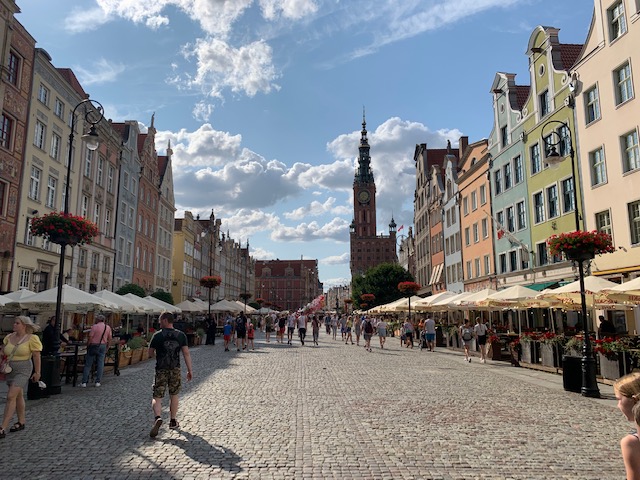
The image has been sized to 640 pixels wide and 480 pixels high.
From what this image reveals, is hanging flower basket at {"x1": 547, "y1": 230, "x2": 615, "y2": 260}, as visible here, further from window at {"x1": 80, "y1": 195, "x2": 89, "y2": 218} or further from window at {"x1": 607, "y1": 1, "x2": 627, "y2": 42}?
window at {"x1": 80, "y1": 195, "x2": 89, "y2": 218}

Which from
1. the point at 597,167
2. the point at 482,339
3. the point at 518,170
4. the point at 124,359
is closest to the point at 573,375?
the point at 482,339

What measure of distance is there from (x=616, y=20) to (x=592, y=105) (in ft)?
12.0

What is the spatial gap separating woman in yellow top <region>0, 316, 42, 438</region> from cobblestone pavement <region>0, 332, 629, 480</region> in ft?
1.29

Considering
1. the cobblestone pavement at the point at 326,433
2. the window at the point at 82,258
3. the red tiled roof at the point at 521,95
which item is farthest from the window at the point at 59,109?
the red tiled roof at the point at 521,95

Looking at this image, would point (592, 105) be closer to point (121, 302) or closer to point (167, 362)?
point (121, 302)

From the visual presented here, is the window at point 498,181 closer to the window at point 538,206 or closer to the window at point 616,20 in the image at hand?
the window at point 538,206

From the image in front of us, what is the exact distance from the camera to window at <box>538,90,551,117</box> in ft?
92.9

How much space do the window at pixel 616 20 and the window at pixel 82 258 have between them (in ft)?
104

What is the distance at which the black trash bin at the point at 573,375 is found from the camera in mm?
12656

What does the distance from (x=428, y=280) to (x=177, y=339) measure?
5107 centimetres

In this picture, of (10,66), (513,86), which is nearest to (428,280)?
(513,86)

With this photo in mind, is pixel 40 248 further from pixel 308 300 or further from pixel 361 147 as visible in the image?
pixel 308 300

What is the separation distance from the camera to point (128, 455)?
673cm

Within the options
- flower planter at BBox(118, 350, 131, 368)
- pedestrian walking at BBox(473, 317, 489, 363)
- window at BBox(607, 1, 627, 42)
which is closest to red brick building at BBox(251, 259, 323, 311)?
pedestrian walking at BBox(473, 317, 489, 363)
